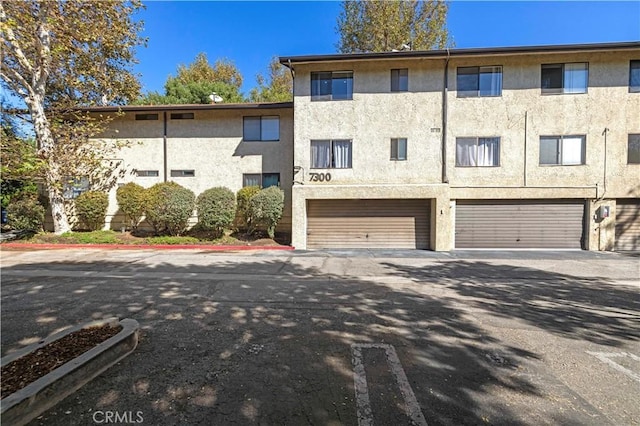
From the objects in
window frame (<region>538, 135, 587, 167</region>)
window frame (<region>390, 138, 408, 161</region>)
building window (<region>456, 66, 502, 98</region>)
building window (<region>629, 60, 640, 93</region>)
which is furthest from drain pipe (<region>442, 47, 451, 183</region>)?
building window (<region>629, 60, 640, 93</region>)

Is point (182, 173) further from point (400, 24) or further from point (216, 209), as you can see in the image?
point (400, 24)

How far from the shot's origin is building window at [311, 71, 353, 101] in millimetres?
13844

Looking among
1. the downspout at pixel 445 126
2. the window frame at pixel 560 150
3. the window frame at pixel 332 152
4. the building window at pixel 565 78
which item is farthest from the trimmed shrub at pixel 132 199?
the building window at pixel 565 78

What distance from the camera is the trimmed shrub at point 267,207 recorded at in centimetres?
1350

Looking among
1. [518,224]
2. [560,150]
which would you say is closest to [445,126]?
[560,150]

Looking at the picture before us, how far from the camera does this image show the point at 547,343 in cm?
423

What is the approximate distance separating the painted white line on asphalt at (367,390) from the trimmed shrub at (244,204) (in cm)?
1118

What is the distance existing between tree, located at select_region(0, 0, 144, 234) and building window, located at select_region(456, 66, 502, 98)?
53.2 ft

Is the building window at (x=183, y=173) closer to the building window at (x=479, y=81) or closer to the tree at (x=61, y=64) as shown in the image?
the tree at (x=61, y=64)

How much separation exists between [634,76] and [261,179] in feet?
58.4

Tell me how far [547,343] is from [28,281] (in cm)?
1114

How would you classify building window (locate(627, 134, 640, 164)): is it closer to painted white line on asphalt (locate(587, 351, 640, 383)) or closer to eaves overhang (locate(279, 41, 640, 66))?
eaves overhang (locate(279, 41, 640, 66))

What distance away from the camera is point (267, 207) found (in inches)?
531

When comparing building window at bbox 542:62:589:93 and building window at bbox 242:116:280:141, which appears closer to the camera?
building window at bbox 542:62:589:93
